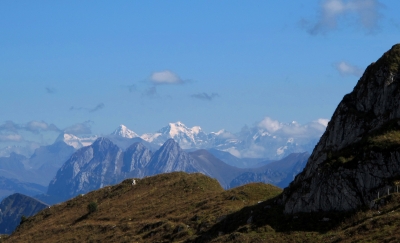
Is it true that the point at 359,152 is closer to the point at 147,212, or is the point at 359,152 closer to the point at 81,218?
the point at 147,212

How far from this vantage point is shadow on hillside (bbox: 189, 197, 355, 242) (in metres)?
57.3

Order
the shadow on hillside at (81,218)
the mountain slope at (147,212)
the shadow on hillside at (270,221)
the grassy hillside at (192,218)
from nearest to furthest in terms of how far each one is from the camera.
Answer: the grassy hillside at (192,218), the shadow on hillside at (270,221), the mountain slope at (147,212), the shadow on hillside at (81,218)

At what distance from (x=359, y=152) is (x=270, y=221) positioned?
11213 mm

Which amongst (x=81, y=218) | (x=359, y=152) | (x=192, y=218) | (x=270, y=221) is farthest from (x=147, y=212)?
(x=359, y=152)

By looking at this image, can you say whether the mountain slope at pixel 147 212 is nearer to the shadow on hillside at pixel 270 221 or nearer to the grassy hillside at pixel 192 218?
the grassy hillside at pixel 192 218

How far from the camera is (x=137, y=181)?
118 m

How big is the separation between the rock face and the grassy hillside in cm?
165

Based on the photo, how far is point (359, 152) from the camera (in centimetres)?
5903

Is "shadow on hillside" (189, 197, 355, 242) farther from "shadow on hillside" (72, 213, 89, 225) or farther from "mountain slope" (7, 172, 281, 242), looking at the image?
"shadow on hillside" (72, 213, 89, 225)

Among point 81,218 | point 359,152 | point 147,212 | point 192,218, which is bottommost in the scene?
point 192,218

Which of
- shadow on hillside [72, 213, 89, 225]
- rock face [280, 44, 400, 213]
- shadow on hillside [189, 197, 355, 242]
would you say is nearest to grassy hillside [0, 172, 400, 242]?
shadow on hillside [189, 197, 355, 242]

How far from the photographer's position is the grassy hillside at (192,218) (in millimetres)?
54812

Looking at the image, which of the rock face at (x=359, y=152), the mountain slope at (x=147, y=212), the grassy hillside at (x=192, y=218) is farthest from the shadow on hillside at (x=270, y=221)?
the mountain slope at (x=147, y=212)

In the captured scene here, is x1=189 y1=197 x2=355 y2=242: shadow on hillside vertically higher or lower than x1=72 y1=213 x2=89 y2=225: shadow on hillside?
lower
